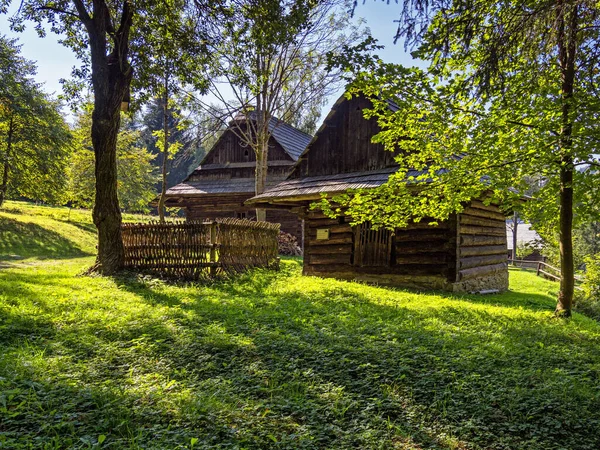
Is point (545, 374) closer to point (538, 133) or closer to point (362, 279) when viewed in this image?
point (538, 133)

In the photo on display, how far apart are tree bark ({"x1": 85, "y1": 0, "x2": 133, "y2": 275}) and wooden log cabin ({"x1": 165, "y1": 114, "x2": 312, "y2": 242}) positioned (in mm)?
10923

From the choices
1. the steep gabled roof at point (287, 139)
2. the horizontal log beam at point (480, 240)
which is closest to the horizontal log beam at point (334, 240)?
the horizontal log beam at point (480, 240)

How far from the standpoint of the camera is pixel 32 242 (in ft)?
62.4

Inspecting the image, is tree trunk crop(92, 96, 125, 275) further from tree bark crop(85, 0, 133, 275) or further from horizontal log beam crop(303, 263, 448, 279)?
horizontal log beam crop(303, 263, 448, 279)

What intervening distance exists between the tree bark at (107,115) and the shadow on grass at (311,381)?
Result: 451 cm

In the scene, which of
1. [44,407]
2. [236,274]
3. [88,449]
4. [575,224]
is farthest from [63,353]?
[575,224]

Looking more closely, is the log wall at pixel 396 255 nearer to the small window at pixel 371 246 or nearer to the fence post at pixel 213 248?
the small window at pixel 371 246

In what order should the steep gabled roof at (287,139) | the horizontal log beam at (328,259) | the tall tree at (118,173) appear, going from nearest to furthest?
the horizontal log beam at (328,259)
the steep gabled roof at (287,139)
the tall tree at (118,173)

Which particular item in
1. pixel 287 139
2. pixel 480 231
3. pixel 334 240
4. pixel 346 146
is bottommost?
pixel 334 240

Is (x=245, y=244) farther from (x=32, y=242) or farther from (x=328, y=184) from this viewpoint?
(x=32, y=242)

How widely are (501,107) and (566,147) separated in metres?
1.08

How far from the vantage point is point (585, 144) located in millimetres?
5441

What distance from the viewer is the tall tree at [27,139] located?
2084cm

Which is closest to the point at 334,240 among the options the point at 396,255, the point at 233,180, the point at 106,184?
the point at 396,255
